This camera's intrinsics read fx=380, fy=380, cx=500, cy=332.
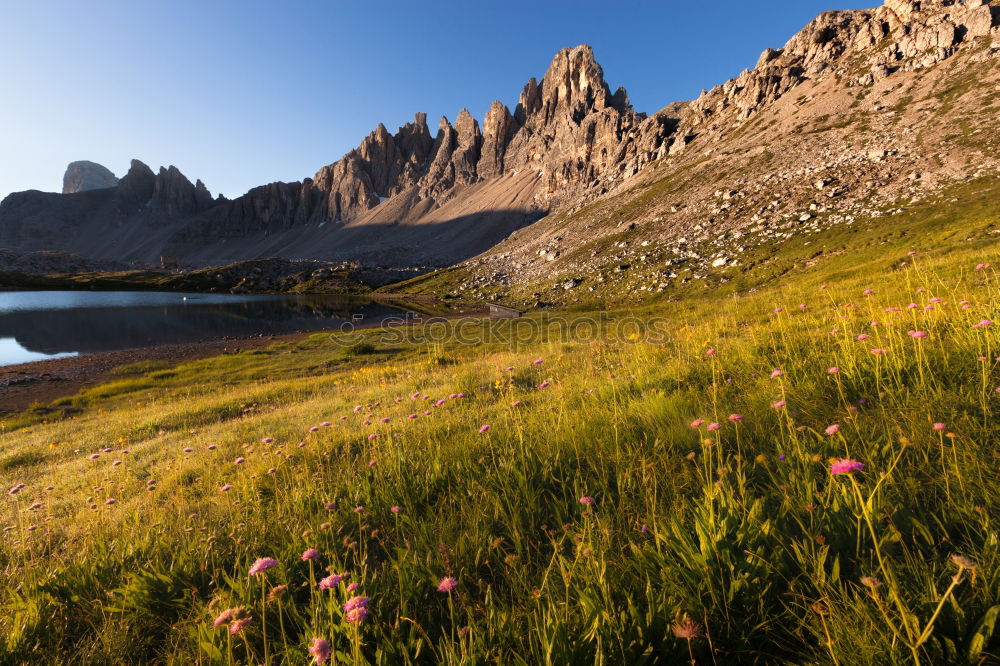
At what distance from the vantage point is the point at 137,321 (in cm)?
5916

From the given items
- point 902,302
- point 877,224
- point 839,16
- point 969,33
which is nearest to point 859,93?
point 969,33

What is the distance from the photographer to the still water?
42.9m

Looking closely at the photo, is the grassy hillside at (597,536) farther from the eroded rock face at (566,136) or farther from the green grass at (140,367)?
the eroded rock face at (566,136)

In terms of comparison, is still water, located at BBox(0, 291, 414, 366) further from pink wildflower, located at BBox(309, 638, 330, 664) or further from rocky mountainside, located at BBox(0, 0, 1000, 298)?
pink wildflower, located at BBox(309, 638, 330, 664)

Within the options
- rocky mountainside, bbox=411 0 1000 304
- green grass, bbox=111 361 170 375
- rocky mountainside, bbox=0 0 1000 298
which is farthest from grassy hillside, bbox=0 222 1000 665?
rocky mountainside, bbox=0 0 1000 298

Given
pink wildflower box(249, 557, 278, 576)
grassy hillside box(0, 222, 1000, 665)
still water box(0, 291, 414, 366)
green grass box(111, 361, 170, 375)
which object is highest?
still water box(0, 291, 414, 366)

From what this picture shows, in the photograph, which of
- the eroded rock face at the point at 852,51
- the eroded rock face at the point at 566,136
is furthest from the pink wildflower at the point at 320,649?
the eroded rock face at the point at 566,136

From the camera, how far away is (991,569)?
4.89ft

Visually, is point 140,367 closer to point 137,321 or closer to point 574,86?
point 137,321

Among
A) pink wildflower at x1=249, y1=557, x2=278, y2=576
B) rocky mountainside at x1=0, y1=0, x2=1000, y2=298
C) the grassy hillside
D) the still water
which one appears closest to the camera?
the grassy hillside

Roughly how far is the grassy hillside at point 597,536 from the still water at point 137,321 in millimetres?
50888

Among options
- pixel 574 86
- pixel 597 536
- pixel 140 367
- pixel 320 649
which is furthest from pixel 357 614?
pixel 574 86

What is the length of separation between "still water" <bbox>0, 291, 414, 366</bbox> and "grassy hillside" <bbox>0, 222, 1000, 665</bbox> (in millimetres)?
50888

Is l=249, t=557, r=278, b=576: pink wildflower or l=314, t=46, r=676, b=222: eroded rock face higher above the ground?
l=314, t=46, r=676, b=222: eroded rock face
